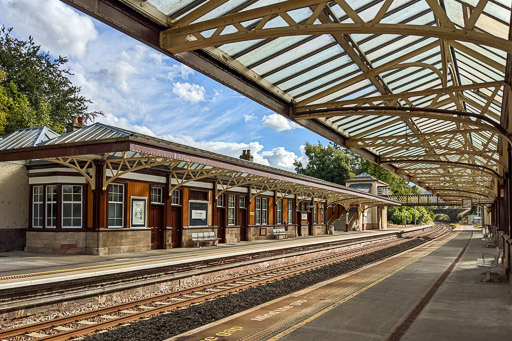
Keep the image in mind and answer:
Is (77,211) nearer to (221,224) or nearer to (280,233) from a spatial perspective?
(221,224)

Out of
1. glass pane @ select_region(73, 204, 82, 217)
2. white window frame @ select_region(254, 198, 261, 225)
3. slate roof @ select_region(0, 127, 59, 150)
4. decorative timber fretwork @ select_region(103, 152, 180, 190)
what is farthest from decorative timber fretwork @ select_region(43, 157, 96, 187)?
white window frame @ select_region(254, 198, 261, 225)

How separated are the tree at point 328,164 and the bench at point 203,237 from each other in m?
50.1

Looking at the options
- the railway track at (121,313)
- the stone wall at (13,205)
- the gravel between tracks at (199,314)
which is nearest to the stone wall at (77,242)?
the stone wall at (13,205)

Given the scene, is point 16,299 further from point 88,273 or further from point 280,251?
point 280,251

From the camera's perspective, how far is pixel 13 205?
16375mm

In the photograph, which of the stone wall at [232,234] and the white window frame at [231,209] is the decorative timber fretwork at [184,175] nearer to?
the white window frame at [231,209]

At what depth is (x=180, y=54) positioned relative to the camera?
6156 millimetres

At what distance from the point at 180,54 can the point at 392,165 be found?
1529cm

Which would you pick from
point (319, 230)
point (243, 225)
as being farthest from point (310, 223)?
point (243, 225)

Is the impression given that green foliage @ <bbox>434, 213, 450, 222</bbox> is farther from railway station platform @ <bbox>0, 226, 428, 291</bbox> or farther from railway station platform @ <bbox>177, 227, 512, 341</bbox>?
railway station platform @ <bbox>177, 227, 512, 341</bbox>

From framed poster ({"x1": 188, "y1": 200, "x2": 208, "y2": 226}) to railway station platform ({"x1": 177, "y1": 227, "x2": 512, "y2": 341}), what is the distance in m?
10.0

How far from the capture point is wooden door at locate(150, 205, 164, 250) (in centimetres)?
1869

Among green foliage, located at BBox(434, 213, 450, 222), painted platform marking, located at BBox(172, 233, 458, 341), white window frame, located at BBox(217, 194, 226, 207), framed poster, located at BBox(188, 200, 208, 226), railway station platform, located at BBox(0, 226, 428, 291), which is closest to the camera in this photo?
painted platform marking, located at BBox(172, 233, 458, 341)

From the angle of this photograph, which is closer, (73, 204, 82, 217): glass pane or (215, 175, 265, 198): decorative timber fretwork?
(73, 204, 82, 217): glass pane
